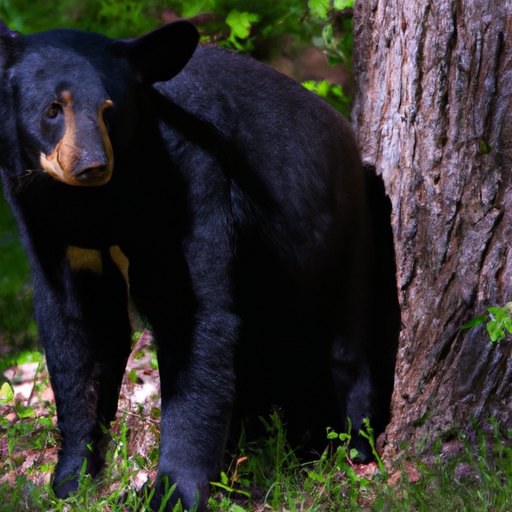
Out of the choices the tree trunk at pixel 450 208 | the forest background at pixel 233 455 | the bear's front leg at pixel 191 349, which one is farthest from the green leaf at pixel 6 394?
the tree trunk at pixel 450 208

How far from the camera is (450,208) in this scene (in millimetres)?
3391

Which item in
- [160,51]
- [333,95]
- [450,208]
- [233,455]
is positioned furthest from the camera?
[333,95]

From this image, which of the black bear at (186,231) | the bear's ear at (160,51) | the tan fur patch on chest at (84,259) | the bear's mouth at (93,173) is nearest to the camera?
the bear's mouth at (93,173)

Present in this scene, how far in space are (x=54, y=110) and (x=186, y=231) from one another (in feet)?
2.30

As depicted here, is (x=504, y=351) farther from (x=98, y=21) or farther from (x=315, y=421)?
(x=98, y=21)

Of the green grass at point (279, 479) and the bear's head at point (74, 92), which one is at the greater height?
the bear's head at point (74, 92)

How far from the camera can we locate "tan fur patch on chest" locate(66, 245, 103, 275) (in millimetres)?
3252

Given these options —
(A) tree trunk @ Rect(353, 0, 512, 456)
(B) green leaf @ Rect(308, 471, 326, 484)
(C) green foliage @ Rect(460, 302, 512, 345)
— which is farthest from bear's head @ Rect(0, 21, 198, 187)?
(C) green foliage @ Rect(460, 302, 512, 345)

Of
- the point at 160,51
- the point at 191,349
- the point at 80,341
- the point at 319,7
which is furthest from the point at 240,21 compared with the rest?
the point at 191,349

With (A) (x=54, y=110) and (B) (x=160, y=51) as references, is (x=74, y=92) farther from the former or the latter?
(B) (x=160, y=51)

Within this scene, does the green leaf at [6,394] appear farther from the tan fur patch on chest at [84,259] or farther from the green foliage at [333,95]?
the green foliage at [333,95]

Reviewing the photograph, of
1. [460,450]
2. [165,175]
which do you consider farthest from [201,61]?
[460,450]

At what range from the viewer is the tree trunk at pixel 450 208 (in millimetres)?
3293

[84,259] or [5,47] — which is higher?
[5,47]
